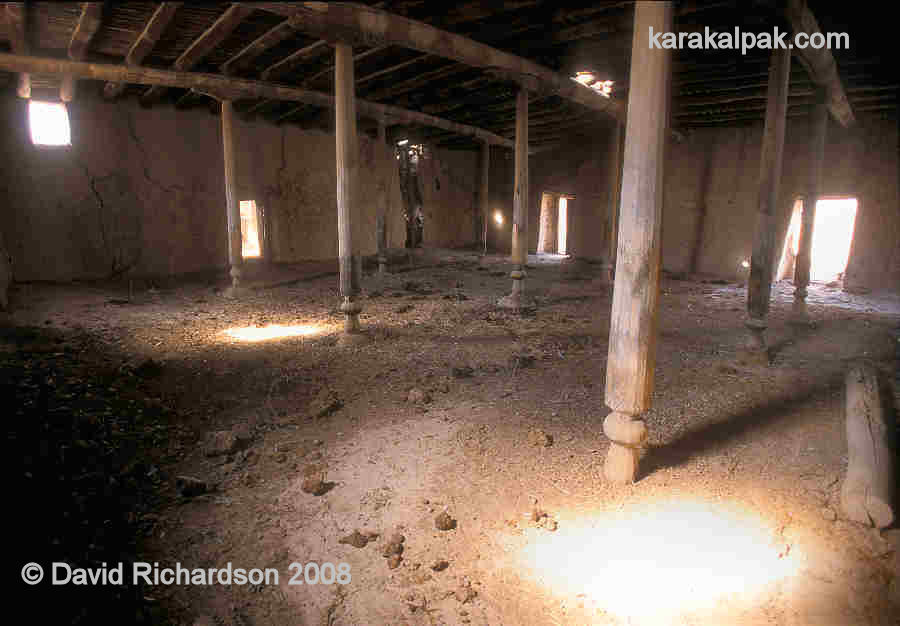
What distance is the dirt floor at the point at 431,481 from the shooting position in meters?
2.52

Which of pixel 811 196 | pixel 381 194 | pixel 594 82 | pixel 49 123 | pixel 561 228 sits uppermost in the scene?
pixel 594 82

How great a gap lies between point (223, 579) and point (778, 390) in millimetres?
5373

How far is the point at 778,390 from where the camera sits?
5.09 metres

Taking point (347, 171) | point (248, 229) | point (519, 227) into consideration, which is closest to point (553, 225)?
point (248, 229)

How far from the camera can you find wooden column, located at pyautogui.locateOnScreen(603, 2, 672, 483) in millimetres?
2975

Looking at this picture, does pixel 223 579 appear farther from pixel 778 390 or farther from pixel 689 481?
pixel 778 390

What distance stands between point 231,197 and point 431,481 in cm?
869

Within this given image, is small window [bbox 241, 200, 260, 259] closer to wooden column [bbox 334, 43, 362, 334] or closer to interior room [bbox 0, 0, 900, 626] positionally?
interior room [bbox 0, 0, 900, 626]

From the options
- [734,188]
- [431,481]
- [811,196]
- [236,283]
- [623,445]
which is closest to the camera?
[623,445]

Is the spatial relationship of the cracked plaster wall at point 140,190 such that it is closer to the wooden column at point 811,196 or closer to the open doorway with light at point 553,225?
the wooden column at point 811,196

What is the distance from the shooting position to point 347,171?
22.0ft

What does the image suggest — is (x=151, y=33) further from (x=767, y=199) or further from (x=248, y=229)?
(x=248, y=229)

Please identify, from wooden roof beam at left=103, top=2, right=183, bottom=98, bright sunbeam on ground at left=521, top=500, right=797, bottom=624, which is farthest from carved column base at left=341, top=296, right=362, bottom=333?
bright sunbeam on ground at left=521, top=500, right=797, bottom=624

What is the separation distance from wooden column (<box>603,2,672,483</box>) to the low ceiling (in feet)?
10.6
